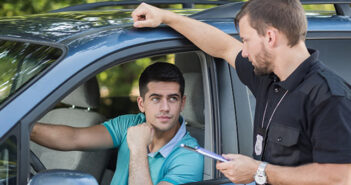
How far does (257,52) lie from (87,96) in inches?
48.7

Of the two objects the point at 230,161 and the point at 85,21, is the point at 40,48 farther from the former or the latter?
the point at 230,161

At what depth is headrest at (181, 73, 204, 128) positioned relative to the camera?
2861mm

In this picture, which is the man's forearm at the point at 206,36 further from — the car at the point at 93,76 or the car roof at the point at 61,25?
the car roof at the point at 61,25

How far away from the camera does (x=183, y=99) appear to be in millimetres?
2818

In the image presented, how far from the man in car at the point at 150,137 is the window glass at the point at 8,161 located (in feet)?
2.10

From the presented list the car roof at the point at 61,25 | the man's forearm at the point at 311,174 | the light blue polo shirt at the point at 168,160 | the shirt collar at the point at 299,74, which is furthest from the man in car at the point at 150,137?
the shirt collar at the point at 299,74

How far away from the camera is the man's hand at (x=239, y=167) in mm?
2240

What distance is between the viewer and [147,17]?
8.15ft

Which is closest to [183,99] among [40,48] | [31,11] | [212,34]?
[212,34]

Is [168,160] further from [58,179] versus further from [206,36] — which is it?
[58,179]

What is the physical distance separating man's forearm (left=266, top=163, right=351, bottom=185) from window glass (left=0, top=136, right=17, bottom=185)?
876mm

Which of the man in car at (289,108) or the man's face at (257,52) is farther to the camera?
the man's face at (257,52)

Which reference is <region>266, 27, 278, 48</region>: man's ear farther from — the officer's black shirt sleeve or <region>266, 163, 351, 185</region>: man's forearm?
<region>266, 163, 351, 185</region>: man's forearm

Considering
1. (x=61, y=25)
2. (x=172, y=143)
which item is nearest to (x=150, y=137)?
(x=172, y=143)
